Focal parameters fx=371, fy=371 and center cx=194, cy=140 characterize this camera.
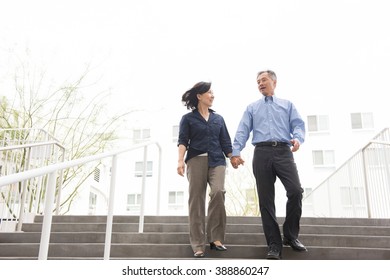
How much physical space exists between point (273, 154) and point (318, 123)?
12.9m

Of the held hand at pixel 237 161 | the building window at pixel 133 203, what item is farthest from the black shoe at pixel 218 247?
the building window at pixel 133 203

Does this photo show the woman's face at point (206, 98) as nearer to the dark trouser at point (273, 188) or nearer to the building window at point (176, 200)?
the dark trouser at point (273, 188)

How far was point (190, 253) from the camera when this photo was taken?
2.78 metres

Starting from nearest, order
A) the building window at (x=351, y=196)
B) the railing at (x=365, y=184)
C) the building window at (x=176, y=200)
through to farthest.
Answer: the railing at (x=365, y=184) < the building window at (x=351, y=196) < the building window at (x=176, y=200)

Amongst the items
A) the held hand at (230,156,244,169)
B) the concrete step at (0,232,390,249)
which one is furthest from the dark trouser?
the concrete step at (0,232,390,249)

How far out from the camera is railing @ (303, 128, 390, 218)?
14.0ft

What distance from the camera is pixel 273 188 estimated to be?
2785 millimetres

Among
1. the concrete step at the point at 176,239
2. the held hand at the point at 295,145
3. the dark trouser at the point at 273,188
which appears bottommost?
the concrete step at the point at 176,239

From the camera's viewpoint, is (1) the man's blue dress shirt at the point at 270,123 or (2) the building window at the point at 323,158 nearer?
(1) the man's blue dress shirt at the point at 270,123

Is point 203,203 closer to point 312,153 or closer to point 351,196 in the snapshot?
point 351,196

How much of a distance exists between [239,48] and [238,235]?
6.23m

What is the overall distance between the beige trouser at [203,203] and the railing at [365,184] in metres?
2.17

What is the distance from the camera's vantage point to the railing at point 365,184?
426 centimetres

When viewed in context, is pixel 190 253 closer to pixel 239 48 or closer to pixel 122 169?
pixel 239 48
